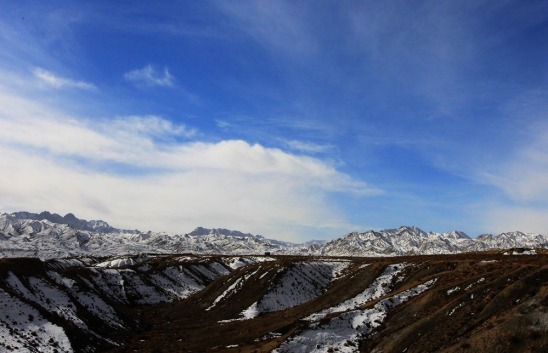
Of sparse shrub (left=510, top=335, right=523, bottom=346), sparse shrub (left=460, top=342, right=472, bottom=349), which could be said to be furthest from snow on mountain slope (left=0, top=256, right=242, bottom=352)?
sparse shrub (left=510, top=335, right=523, bottom=346)

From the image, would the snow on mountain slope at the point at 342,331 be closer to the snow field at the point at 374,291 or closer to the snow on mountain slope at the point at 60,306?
the snow field at the point at 374,291

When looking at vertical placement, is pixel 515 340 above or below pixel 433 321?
below

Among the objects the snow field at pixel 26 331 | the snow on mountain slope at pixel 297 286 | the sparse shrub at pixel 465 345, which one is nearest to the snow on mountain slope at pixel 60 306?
the snow field at pixel 26 331

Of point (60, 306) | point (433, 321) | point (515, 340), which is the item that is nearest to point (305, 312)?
point (433, 321)

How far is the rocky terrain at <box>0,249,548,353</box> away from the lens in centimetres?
3618

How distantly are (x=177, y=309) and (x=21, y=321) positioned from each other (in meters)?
43.1

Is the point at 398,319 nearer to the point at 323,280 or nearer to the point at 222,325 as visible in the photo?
the point at 222,325

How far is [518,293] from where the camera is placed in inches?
1476

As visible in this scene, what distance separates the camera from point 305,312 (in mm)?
64188

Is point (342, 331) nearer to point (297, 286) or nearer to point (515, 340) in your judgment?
point (515, 340)

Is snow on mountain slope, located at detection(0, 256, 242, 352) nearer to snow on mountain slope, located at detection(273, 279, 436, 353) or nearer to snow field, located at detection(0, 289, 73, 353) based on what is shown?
snow field, located at detection(0, 289, 73, 353)

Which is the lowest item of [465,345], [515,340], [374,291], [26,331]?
[26,331]

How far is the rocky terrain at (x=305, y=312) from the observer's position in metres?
36.2

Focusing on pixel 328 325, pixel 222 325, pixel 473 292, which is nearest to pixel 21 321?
pixel 222 325
